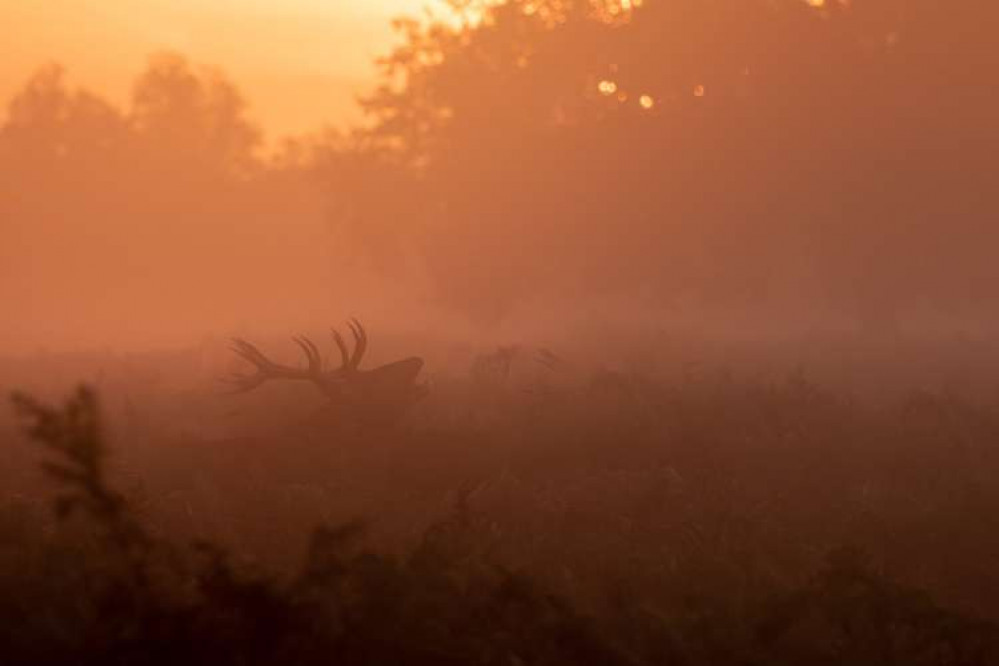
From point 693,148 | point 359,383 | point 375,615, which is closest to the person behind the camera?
point 375,615

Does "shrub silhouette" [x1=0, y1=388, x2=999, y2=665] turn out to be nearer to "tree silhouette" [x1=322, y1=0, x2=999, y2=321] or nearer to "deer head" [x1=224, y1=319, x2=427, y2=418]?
"deer head" [x1=224, y1=319, x2=427, y2=418]

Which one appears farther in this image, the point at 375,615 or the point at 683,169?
the point at 683,169

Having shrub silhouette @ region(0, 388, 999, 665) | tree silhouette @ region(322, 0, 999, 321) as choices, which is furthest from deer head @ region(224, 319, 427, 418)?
tree silhouette @ region(322, 0, 999, 321)

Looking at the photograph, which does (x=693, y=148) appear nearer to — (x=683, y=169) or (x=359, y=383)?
(x=683, y=169)

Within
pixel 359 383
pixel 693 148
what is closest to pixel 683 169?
pixel 693 148

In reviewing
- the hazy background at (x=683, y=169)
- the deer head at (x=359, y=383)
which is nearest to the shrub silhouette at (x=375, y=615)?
the deer head at (x=359, y=383)

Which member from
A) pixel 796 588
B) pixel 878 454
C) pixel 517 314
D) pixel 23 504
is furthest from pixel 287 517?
pixel 517 314

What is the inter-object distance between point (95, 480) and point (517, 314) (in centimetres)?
3378

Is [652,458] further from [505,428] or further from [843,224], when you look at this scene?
[843,224]

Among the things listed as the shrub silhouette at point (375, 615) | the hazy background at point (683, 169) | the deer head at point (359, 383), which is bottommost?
the shrub silhouette at point (375, 615)

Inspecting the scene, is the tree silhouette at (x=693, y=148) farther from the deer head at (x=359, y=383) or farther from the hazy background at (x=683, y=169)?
the deer head at (x=359, y=383)

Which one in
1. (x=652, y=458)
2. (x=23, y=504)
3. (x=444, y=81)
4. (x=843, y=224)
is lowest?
(x=23, y=504)

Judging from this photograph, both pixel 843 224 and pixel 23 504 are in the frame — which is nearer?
pixel 23 504

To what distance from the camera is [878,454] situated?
14547 mm
